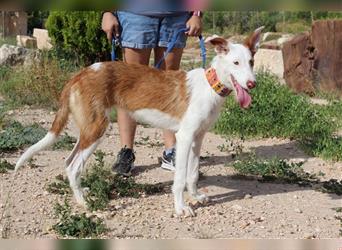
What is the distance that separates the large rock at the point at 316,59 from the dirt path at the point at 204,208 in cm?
385

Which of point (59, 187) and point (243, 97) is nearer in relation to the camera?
point (243, 97)

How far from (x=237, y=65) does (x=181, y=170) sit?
988 millimetres

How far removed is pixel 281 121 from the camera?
7520 mm

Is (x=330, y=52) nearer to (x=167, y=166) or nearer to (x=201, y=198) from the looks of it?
(x=167, y=166)

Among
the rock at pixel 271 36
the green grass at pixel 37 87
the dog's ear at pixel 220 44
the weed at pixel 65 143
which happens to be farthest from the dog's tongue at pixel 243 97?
the rock at pixel 271 36

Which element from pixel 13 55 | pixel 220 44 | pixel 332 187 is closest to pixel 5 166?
pixel 220 44

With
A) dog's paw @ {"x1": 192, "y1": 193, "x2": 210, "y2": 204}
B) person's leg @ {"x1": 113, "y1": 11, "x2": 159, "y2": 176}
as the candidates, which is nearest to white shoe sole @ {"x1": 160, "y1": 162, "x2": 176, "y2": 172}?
person's leg @ {"x1": 113, "y1": 11, "x2": 159, "y2": 176}

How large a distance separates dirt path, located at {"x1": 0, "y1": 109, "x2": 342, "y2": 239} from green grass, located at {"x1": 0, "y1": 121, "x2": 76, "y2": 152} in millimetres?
166

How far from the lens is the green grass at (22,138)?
254 inches

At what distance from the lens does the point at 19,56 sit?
12.1 metres

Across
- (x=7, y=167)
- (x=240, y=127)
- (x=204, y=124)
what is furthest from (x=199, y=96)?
(x=240, y=127)

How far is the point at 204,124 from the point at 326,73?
5.73 m

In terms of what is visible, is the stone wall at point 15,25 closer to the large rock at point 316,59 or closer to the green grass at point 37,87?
the green grass at point 37,87

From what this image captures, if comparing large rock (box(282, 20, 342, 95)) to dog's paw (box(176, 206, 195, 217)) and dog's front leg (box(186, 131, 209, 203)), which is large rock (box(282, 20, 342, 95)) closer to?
dog's front leg (box(186, 131, 209, 203))
